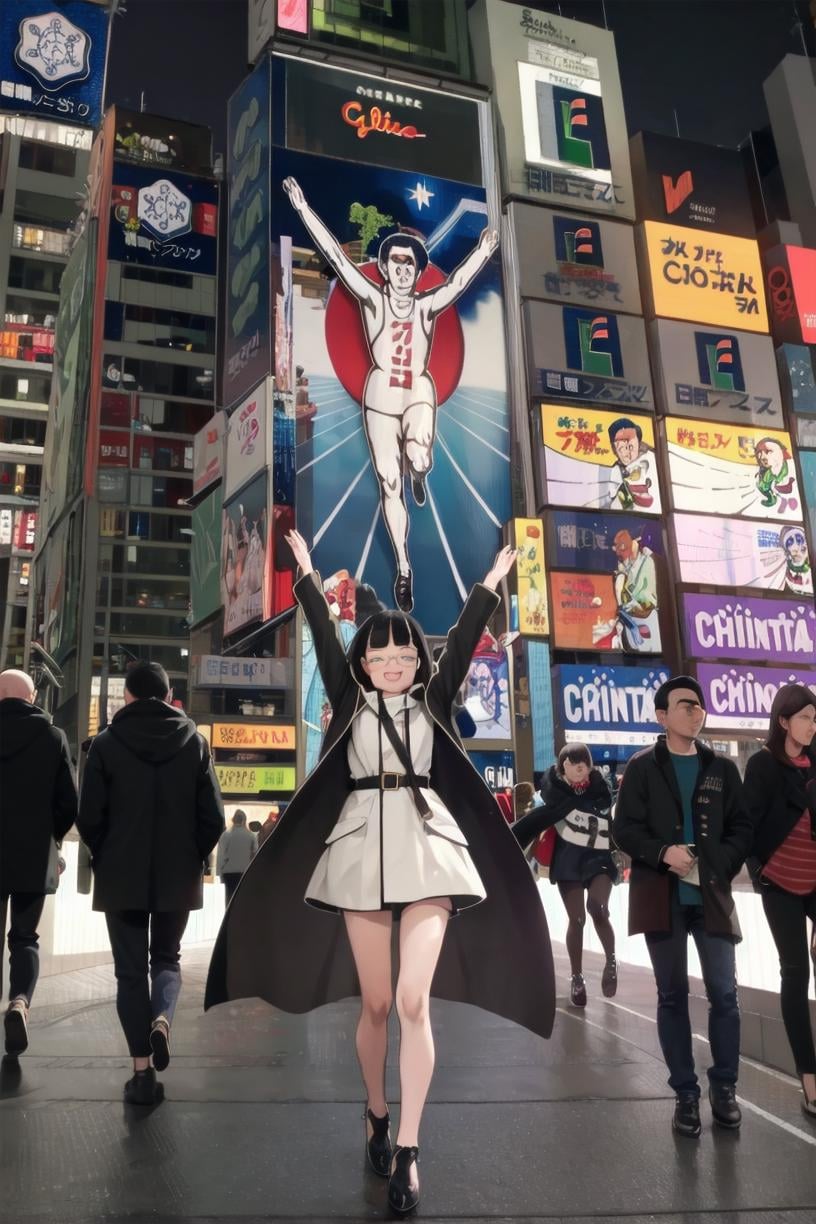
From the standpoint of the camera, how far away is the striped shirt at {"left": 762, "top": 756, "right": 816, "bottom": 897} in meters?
3.97

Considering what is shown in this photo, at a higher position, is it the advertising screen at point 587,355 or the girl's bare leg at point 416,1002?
the advertising screen at point 587,355

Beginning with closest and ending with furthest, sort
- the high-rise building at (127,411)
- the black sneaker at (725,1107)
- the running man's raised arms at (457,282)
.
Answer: the black sneaker at (725,1107) → the running man's raised arms at (457,282) → the high-rise building at (127,411)

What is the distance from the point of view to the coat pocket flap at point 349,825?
3252 millimetres

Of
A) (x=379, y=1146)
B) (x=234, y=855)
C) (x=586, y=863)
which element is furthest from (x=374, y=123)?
(x=379, y=1146)

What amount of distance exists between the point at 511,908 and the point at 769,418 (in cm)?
3277

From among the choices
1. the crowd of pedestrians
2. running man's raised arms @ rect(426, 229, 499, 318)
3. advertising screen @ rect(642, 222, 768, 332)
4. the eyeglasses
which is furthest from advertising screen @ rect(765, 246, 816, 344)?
the eyeglasses

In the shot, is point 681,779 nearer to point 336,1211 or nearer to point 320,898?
point 320,898

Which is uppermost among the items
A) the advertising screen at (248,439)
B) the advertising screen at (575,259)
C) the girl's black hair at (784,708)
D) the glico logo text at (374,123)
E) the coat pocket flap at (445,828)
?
the glico logo text at (374,123)

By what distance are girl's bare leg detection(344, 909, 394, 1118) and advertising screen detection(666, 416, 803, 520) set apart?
30.1 m

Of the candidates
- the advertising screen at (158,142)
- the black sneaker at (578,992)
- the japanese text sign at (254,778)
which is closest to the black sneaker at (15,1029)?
the black sneaker at (578,992)

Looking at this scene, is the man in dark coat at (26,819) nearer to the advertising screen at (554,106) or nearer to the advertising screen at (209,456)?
the advertising screen at (554,106)

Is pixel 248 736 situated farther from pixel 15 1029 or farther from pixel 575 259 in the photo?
pixel 15 1029

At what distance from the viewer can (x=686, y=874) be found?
394cm

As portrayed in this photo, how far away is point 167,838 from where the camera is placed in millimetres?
4199
